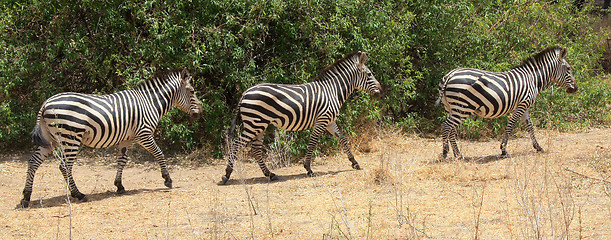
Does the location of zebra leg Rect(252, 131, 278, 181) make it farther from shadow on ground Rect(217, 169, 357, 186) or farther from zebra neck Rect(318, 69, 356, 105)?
zebra neck Rect(318, 69, 356, 105)

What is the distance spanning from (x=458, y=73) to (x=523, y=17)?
397cm

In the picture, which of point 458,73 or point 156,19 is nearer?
point 458,73

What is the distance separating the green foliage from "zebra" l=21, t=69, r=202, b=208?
4.26 ft

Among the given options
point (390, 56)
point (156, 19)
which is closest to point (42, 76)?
point (156, 19)

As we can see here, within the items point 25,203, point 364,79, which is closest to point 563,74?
point 364,79

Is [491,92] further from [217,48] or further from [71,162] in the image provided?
[71,162]

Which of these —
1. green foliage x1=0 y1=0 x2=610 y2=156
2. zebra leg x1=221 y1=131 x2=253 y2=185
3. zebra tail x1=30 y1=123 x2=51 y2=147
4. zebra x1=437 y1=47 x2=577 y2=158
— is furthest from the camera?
green foliage x1=0 y1=0 x2=610 y2=156

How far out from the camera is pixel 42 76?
10.6 metres

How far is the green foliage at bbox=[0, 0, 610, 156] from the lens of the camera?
32.8 ft

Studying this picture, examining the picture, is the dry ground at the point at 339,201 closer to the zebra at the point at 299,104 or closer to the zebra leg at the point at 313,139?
the zebra leg at the point at 313,139

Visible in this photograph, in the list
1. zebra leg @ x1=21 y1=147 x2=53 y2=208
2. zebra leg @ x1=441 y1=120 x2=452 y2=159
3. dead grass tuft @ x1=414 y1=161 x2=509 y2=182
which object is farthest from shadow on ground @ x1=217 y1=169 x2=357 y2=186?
zebra leg @ x1=21 y1=147 x2=53 y2=208

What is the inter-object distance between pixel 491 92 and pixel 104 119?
19.8 feet

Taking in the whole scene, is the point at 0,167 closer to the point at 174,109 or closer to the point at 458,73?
the point at 174,109

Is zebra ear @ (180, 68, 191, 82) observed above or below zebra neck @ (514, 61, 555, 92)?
below
